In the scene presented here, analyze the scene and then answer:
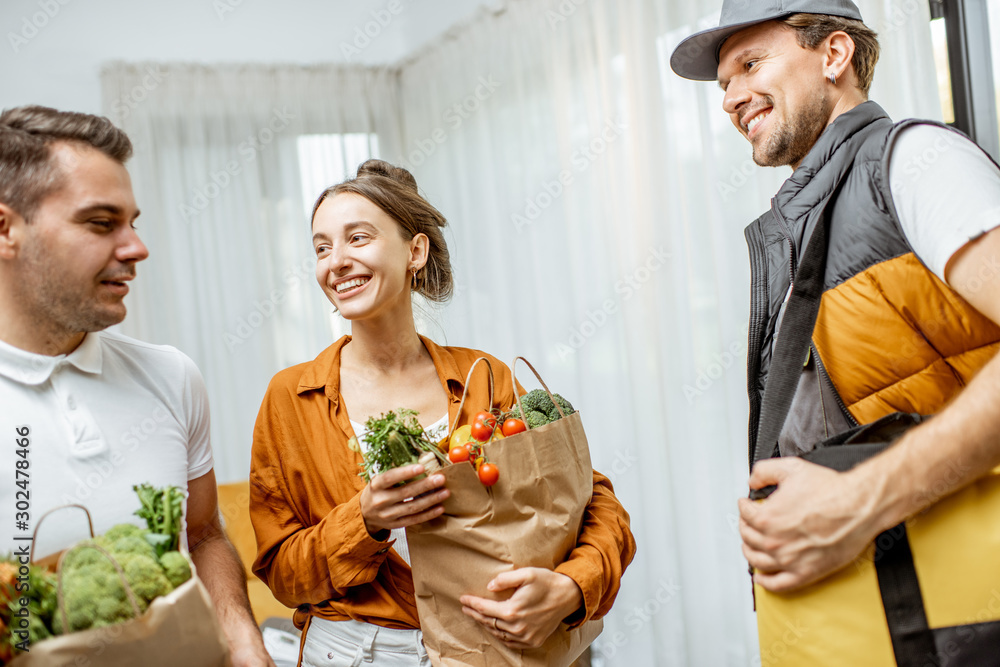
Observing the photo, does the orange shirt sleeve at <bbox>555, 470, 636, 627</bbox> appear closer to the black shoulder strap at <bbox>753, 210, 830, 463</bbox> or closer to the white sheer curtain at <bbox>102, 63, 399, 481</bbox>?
the black shoulder strap at <bbox>753, 210, 830, 463</bbox>

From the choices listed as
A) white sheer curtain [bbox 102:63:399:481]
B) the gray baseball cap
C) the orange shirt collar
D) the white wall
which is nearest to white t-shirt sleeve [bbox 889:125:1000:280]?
the gray baseball cap

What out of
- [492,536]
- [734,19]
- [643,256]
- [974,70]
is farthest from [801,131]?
[643,256]

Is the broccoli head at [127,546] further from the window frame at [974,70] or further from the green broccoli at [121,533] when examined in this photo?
the window frame at [974,70]

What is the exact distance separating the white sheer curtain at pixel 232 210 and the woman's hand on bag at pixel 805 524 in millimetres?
3965

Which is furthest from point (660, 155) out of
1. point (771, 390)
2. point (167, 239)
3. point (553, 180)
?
point (167, 239)

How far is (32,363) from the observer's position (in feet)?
4.40

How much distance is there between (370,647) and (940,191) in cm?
135

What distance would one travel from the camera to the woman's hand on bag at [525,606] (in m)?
1.44

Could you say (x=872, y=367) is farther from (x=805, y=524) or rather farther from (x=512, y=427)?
(x=512, y=427)

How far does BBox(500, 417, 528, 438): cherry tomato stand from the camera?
1496 mm

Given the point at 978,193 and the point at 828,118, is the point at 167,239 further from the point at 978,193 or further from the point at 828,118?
the point at 978,193

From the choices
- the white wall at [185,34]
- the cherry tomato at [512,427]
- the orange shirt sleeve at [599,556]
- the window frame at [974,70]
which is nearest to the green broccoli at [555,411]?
the cherry tomato at [512,427]

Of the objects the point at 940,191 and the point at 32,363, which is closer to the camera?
the point at 940,191

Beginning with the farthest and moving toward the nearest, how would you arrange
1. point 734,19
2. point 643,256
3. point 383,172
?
point 643,256, point 383,172, point 734,19
